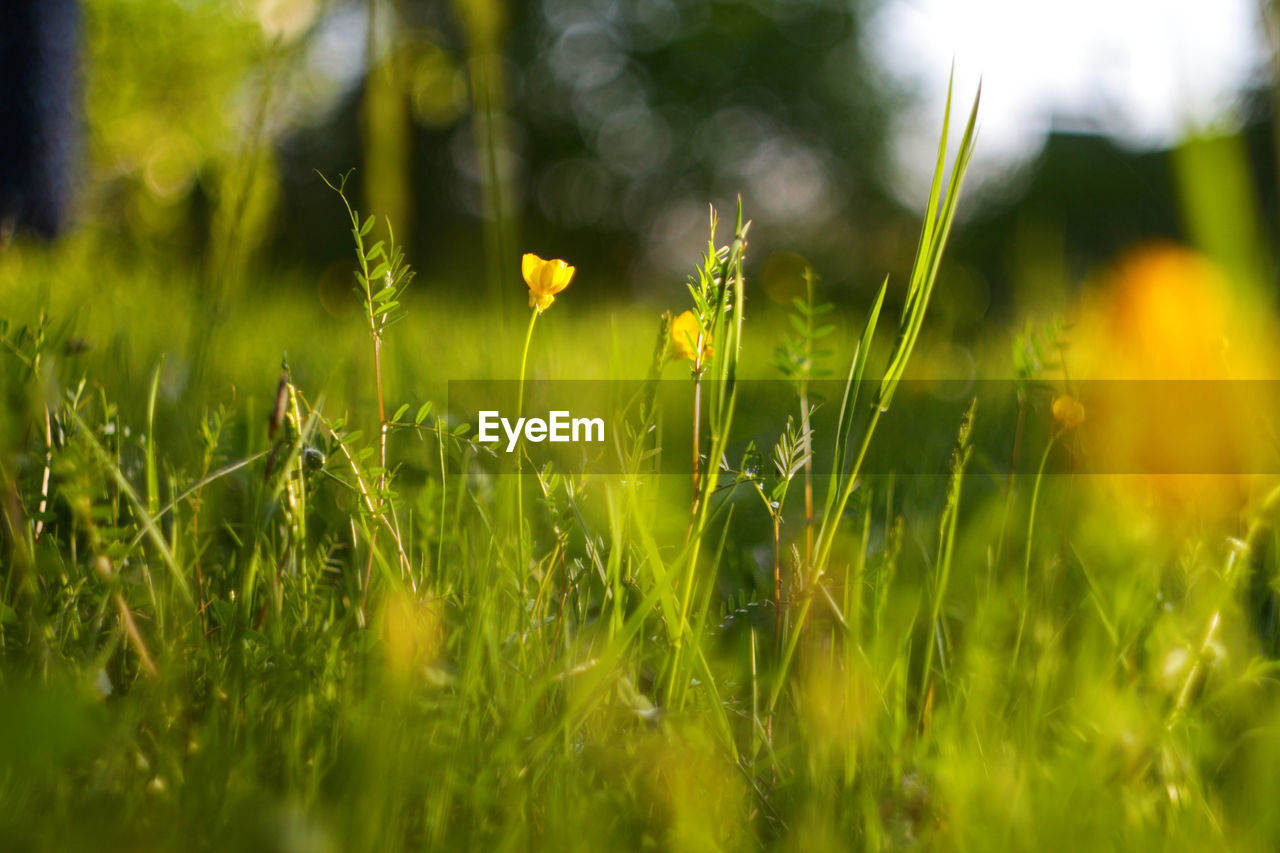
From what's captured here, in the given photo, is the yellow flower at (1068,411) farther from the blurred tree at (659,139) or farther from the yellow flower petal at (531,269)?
the blurred tree at (659,139)

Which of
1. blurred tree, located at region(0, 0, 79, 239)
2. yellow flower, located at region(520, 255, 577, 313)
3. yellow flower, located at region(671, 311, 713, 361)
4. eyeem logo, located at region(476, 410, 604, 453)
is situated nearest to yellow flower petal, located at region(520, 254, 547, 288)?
yellow flower, located at region(520, 255, 577, 313)

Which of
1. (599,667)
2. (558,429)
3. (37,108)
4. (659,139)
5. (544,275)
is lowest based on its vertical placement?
(599,667)

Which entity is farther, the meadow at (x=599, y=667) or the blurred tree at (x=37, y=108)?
the blurred tree at (x=37, y=108)

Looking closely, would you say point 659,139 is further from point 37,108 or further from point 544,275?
point 544,275

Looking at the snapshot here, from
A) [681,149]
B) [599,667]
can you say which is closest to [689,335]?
[599,667]

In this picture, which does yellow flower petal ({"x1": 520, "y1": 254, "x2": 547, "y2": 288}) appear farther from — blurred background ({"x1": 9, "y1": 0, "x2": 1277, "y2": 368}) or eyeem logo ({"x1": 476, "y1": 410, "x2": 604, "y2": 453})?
blurred background ({"x1": 9, "y1": 0, "x2": 1277, "y2": 368})

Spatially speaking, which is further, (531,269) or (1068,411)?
(1068,411)

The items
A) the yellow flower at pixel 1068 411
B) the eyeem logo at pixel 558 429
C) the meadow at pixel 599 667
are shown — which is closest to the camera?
the meadow at pixel 599 667

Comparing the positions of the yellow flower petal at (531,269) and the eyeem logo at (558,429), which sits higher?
the yellow flower petal at (531,269)

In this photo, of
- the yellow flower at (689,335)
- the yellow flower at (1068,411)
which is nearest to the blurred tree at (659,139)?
the yellow flower at (1068,411)
